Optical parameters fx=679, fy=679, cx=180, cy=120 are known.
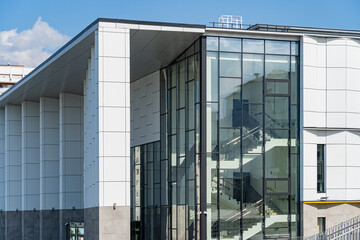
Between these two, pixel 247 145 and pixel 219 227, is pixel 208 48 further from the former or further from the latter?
pixel 219 227

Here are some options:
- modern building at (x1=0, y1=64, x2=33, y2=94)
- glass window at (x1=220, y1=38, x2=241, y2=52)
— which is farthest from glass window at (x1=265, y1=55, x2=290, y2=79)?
modern building at (x1=0, y1=64, x2=33, y2=94)

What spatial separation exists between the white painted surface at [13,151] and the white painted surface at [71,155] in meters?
9.04

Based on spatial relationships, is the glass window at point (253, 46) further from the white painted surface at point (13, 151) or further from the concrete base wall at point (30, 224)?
the white painted surface at point (13, 151)

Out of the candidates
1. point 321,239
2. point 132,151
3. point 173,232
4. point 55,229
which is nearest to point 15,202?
point 55,229

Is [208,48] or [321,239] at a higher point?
[208,48]

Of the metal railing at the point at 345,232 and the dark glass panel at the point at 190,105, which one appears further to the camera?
the dark glass panel at the point at 190,105

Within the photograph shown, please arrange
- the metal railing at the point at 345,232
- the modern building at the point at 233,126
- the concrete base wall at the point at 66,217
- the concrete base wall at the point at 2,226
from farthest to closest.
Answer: the concrete base wall at the point at 2,226, the concrete base wall at the point at 66,217, the modern building at the point at 233,126, the metal railing at the point at 345,232

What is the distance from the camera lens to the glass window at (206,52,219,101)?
3169cm

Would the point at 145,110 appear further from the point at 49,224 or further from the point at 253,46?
the point at 49,224

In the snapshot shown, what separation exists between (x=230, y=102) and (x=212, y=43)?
288cm

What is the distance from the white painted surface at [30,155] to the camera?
51406 mm

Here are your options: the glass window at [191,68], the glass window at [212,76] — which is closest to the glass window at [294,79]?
the glass window at [212,76]

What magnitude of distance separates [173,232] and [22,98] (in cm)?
2028

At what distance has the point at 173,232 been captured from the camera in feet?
117
